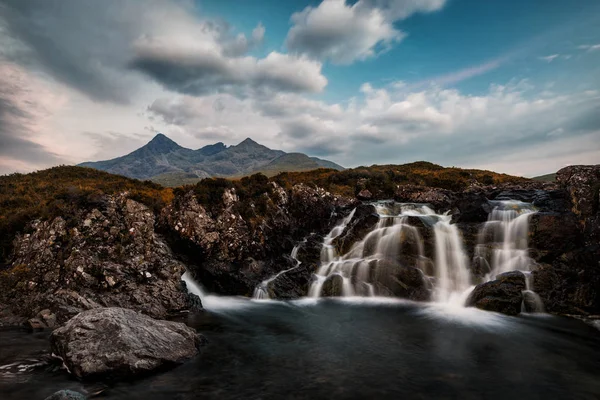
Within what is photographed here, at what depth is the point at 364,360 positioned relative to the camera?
12781mm

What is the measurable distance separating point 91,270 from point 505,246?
92.1 feet

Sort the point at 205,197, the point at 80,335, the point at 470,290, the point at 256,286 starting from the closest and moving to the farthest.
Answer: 1. the point at 80,335
2. the point at 470,290
3. the point at 256,286
4. the point at 205,197

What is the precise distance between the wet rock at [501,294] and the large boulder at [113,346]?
1711 centimetres

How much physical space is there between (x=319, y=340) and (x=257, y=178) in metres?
21.0

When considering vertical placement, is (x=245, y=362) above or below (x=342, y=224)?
below

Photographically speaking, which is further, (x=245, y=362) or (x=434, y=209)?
(x=434, y=209)

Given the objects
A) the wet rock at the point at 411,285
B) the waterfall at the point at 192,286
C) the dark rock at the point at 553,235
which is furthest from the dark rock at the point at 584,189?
the waterfall at the point at 192,286

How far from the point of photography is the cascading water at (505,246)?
20.8 metres

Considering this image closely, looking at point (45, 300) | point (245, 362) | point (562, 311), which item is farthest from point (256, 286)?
point (562, 311)

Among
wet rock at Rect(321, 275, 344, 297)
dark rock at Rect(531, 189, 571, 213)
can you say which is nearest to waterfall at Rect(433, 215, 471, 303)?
wet rock at Rect(321, 275, 344, 297)

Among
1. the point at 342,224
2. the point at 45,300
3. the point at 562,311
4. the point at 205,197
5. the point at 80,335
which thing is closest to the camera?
the point at 80,335

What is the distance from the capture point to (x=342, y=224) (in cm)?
3181

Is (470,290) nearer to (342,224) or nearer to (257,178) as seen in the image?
(342,224)

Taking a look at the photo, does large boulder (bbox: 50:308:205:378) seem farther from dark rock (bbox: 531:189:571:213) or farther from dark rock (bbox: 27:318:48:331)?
dark rock (bbox: 531:189:571:213)
